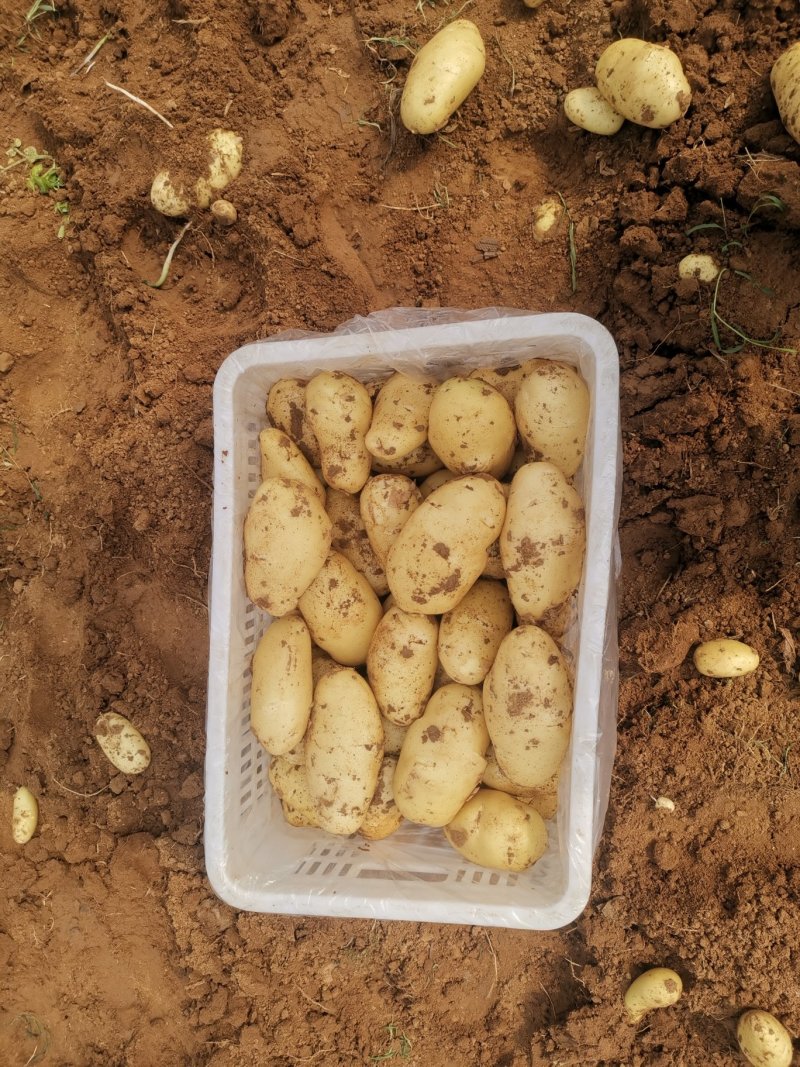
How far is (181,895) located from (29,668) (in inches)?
32.7

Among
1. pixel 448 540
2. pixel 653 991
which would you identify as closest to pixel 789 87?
pixel 448 540

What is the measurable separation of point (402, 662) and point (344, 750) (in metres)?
0.24

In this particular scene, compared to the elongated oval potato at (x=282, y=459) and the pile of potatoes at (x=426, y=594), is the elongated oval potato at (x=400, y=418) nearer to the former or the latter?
the pile of potatoes at (x=426, y=594)

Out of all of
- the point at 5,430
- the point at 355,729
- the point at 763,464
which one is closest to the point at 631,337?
the point at 763,464

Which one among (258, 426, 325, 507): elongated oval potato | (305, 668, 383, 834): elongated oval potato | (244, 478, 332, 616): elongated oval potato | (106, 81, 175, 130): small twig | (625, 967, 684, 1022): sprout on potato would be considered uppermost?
(106, 81, 175, 130): small twig

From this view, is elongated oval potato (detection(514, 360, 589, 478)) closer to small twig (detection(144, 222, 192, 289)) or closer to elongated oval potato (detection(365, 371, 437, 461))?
elongated oval potato (detection(365, 371, 437, 461))

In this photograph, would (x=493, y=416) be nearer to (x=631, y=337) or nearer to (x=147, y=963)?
(x=631, y=337)

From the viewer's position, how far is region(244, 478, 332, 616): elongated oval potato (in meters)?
1.54

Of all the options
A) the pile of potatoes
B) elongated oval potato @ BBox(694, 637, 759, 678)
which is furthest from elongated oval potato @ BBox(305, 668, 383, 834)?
elongated oval potato @ BBox(694, 637, 759, 678)

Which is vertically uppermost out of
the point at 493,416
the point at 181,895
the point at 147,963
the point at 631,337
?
the point at 493,416

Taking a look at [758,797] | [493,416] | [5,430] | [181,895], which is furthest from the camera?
[5,430]

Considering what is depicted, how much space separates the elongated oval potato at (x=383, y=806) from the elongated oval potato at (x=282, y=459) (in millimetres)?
708

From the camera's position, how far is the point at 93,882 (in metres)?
2.14

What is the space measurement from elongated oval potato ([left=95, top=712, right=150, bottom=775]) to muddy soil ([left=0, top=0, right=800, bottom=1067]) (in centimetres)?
5
